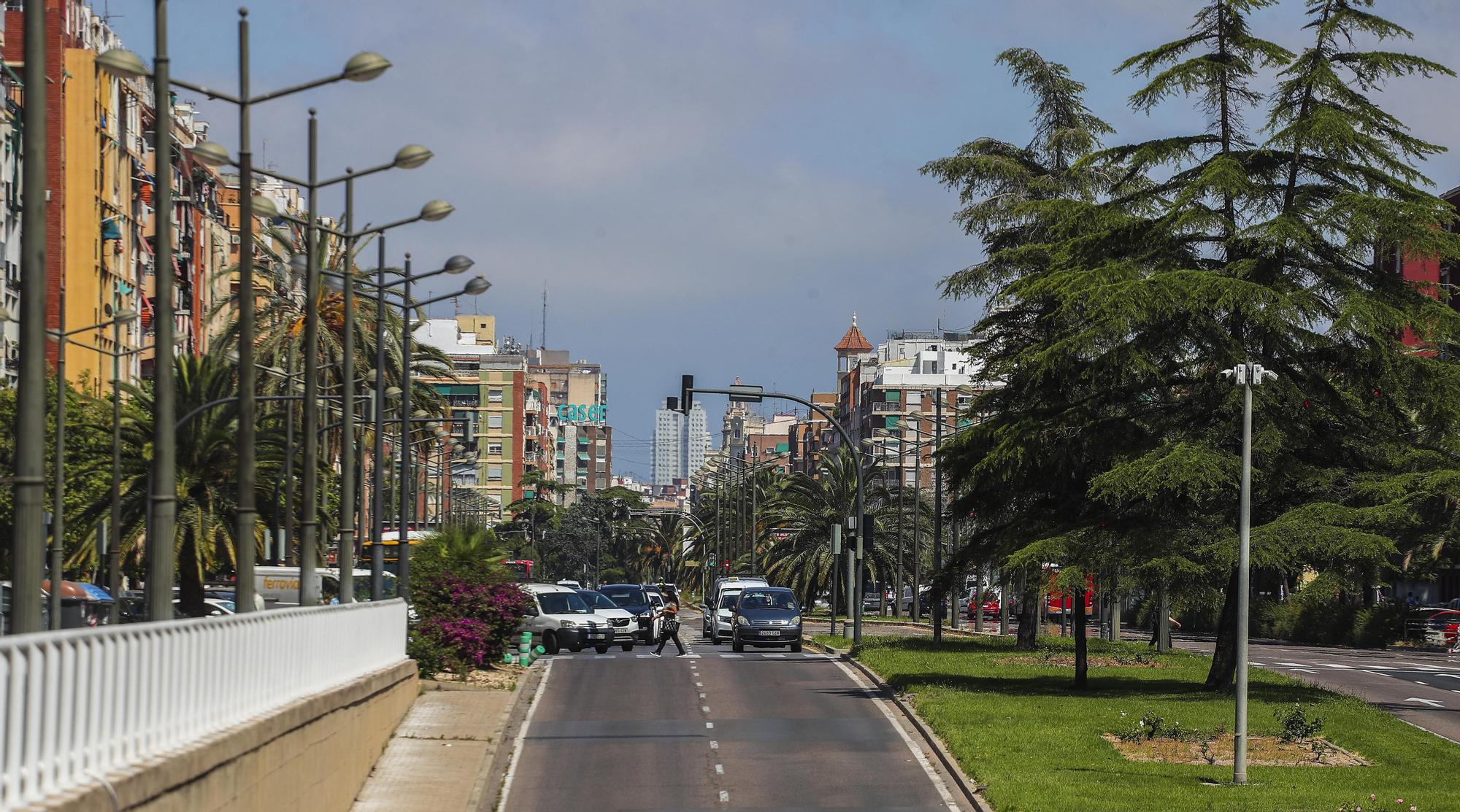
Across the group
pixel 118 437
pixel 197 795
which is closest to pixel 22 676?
pixel 197 795

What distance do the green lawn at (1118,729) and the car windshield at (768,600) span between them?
8.56 m

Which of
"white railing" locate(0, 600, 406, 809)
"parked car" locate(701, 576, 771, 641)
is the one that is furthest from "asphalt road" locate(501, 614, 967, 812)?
"parked car" locate(701, 576, 771, 641)

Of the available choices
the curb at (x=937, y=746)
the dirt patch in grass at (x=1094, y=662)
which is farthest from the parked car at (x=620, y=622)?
the dirt patch in grass at (x=1094, y=662)

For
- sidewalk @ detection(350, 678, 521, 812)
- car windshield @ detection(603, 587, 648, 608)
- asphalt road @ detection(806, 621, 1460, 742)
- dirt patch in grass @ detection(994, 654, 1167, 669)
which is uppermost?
sidewalk @ detection(350, 678, 521, 812)

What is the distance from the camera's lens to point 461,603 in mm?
35406

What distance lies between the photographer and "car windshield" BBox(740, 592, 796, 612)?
47.8 meters

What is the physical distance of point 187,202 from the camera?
270 ft

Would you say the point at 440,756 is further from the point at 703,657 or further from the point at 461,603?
the point at 703,657

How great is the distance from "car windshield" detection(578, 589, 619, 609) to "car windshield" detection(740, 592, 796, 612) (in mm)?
3470

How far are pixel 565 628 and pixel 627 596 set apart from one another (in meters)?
13.0

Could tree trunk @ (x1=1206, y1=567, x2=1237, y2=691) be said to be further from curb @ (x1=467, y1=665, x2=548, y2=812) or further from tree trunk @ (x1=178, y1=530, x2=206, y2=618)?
tree trunk @ (x1=178, y1=530, x2=206, y2=618)

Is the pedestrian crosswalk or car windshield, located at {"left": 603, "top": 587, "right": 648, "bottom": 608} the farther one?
car windshield, located at {"left": 603, "top": 587, "right": 648, "bottom": 608}

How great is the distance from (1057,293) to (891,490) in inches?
1912

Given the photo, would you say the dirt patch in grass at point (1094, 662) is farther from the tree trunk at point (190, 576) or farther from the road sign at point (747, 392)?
the tree trunk at point (190, 576)
